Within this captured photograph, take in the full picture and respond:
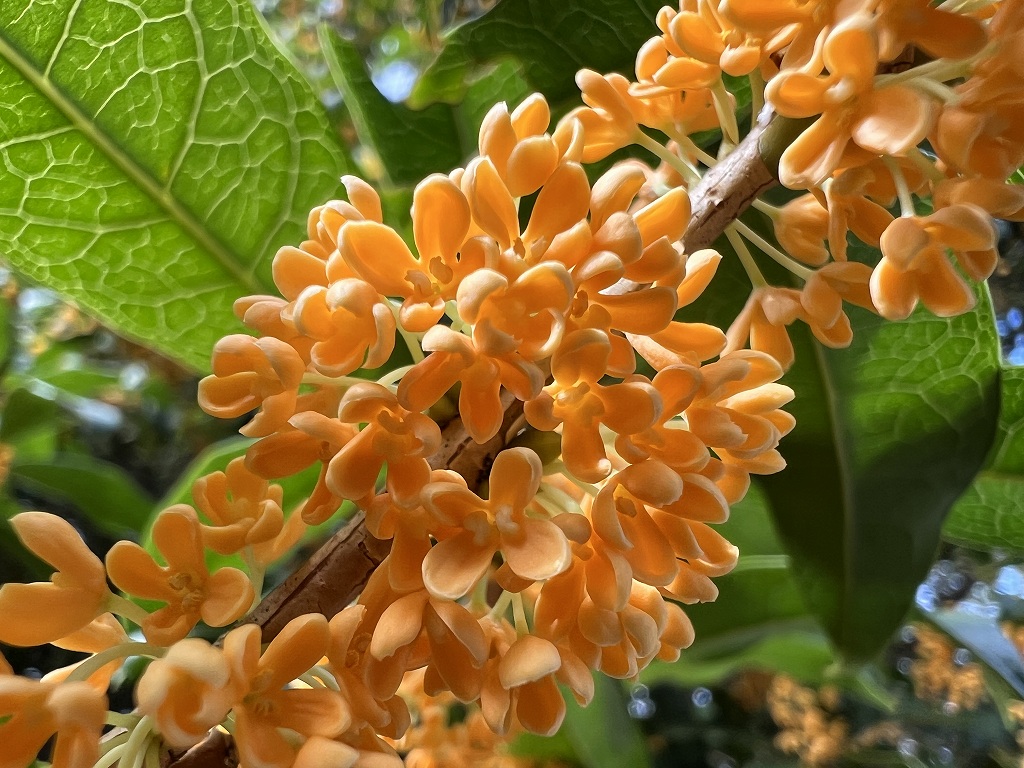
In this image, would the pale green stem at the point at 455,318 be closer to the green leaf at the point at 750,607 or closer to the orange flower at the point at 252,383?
the orange flower at the point at 252,383

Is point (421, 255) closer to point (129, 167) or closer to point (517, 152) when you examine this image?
point (517, 152)

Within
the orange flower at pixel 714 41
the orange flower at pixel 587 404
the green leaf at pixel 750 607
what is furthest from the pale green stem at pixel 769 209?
the green leaf at pixel 750 607

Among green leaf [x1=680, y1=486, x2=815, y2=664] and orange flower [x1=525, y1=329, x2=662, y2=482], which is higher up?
orange flower [x1=525, y1=329, x2=662, y2=482]

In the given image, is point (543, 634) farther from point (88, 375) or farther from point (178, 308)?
point (88, 375)

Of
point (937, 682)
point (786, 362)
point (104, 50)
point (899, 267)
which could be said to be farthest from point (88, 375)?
point (937, 682)

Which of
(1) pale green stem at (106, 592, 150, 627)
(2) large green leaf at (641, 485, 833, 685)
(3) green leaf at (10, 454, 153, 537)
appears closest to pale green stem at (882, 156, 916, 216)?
(1) pale green stem at (106, 592, 150, 627)

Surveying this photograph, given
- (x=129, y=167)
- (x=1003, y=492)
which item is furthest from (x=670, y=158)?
(x=1003, y=492)

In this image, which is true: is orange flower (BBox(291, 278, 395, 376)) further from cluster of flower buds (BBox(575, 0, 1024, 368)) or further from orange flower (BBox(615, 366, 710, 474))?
cluster of flower buds (BBox(575, 0, 1024, 368))
